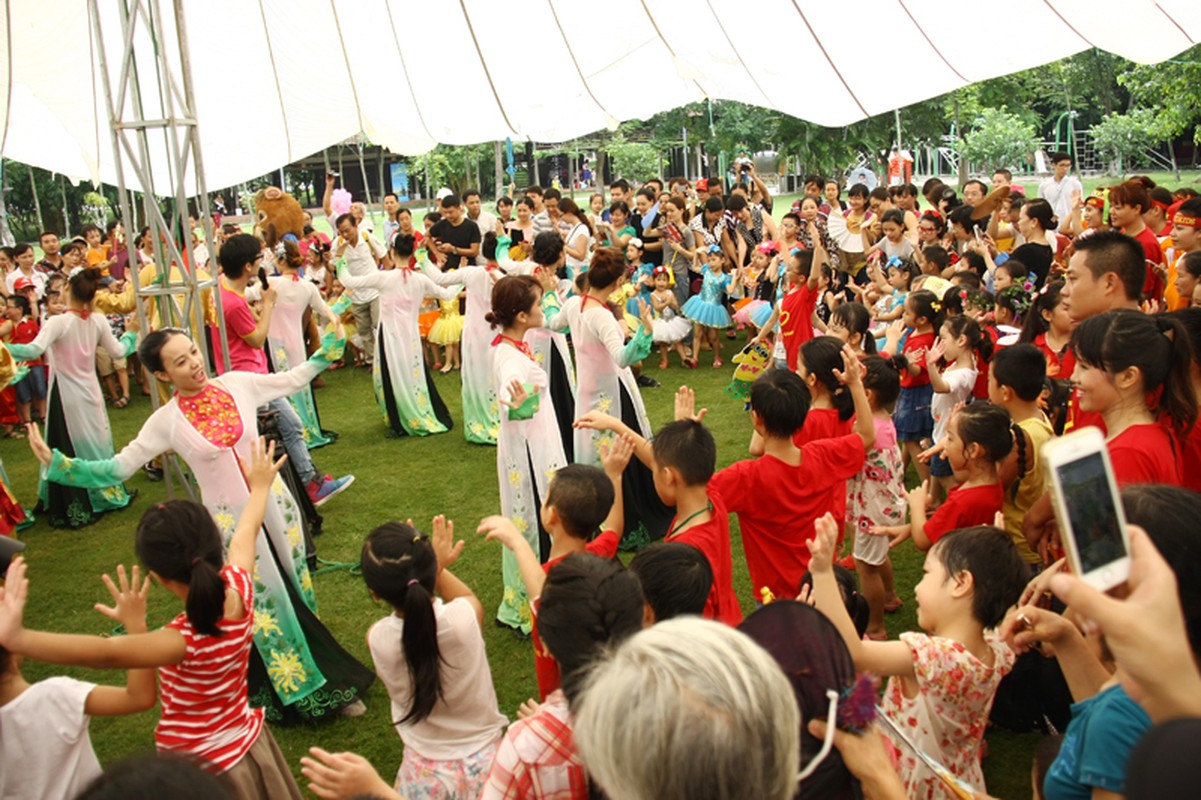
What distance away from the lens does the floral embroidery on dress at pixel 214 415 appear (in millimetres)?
3795

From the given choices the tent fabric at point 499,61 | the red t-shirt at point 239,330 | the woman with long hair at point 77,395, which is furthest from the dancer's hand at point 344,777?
the tent fabric at point 499,61

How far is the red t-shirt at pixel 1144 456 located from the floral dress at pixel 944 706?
0.61 m

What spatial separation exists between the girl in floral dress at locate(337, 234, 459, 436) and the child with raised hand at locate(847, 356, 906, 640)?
422 cm

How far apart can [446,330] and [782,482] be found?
7.05 meters

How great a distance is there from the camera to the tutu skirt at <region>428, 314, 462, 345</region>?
9922 millimetres

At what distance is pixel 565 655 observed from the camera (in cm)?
192

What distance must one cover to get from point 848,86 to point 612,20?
2011mm

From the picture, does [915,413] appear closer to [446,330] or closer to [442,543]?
[442,543]

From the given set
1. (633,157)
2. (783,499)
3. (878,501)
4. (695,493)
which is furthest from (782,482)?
(633,157)

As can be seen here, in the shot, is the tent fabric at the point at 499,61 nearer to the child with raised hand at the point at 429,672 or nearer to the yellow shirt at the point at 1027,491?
the yellow shirt at the point at 1027,491

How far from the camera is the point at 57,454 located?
11.3ft

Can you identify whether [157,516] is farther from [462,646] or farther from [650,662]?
[650,662]

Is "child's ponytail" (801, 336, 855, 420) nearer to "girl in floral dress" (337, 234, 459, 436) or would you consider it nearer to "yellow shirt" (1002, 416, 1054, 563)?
"yellow shirt" (1002, 416, 1054, 563)

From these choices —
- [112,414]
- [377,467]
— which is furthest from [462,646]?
[112,414]
